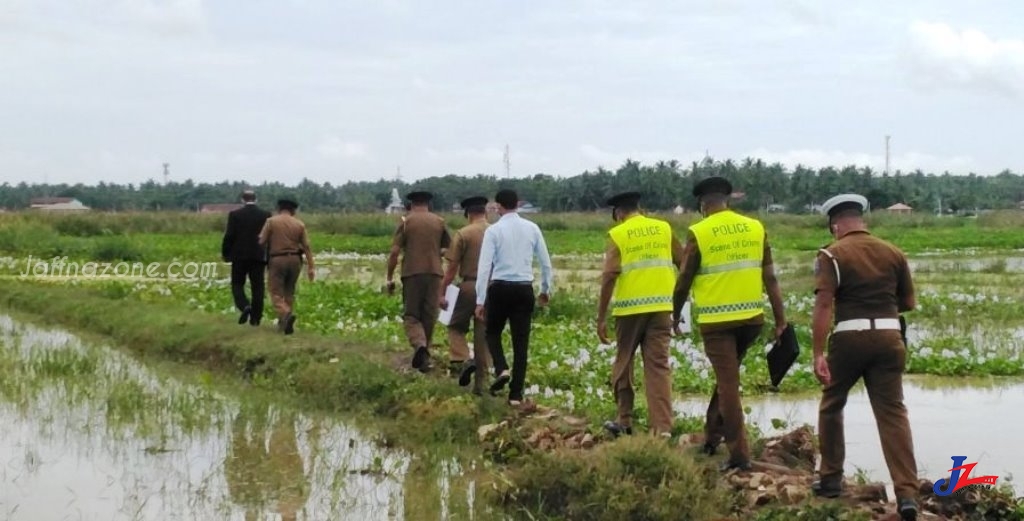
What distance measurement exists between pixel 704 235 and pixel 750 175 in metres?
72.8

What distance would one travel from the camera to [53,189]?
12625 centimetres

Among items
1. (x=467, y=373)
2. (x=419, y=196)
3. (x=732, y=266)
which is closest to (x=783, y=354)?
(x=732, y=266)

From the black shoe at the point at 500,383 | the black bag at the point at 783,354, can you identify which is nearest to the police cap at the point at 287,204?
the black shoe at the point at 500,383

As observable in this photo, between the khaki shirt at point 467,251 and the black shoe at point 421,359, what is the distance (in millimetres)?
1033

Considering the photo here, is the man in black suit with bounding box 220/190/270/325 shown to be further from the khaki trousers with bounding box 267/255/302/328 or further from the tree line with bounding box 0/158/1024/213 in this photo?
the tree line with bounding box 0/158/1024/213

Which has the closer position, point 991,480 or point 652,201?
point 991,480

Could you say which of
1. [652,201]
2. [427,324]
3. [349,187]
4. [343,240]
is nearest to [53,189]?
[349,187]

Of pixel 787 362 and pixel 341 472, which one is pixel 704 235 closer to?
pixel 787 362

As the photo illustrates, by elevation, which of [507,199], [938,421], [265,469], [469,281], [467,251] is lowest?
[265,469]

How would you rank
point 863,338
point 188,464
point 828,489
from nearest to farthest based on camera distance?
point 863,338 → point 828,489 → point 188,464

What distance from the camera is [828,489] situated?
6070 millimetres

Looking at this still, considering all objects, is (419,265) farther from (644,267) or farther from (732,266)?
(732,266)

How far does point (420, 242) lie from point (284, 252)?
10.3ft

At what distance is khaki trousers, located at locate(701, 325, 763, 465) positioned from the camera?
671 cm
